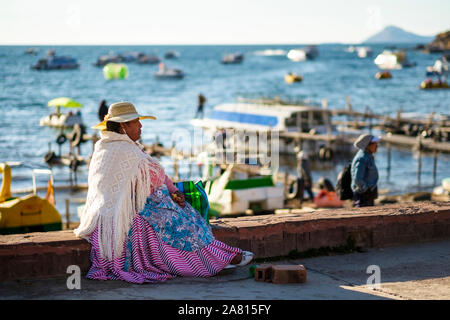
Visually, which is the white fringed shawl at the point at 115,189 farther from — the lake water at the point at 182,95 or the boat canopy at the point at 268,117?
the boat canopy at the point at 268,117

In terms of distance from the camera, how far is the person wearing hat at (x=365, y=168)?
842cm

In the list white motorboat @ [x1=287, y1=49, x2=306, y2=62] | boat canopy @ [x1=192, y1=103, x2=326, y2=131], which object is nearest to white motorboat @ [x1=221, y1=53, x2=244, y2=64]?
white motorboat @ [x1=287, y1=49, x2=306, y2=62]

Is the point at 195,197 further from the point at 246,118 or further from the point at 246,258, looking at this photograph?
the point at 246,118

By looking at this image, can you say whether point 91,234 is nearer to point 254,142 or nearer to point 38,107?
point 254,142

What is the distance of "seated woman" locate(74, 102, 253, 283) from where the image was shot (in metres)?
5.55

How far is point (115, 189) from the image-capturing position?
5586mm

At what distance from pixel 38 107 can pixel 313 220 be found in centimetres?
6383

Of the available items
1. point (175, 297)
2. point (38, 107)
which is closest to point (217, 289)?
point (175, 297)

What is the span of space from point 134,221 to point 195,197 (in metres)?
0.66

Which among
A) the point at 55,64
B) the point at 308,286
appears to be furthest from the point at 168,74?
the point at 308,286

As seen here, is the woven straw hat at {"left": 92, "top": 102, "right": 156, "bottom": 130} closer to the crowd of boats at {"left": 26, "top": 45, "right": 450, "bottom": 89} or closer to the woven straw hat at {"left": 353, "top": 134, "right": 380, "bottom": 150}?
the woven straw hat at {"left": 353, "top": 134, "right": 380, "bottom": 150}

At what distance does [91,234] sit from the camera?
18.9 ft

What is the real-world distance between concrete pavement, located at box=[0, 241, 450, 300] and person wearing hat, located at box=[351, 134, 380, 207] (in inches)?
79.7

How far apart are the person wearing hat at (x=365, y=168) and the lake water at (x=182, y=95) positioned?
28.9ft
